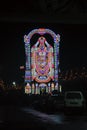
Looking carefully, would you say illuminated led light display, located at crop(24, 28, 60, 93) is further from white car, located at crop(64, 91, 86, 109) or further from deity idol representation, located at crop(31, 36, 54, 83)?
white car, located at crop(64, 91, 86, 109)

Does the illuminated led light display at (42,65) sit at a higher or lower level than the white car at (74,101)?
higher

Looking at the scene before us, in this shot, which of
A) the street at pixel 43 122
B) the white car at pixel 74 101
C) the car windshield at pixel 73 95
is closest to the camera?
the street at pixel 43 122

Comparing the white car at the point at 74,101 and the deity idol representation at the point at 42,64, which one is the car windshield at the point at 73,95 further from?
the deity idol representation at the point at 42,64

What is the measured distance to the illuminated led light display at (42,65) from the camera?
244 ft

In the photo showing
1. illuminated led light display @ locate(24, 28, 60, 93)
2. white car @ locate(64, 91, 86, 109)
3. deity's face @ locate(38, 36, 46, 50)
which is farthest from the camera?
deity's face @ locate(38, 36, 46, 50)

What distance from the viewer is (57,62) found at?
77438mm

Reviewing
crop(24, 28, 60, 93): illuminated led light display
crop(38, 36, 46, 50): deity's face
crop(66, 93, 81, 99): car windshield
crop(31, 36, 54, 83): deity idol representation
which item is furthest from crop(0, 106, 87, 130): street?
crop(38, 36, 46, 50): deity's face

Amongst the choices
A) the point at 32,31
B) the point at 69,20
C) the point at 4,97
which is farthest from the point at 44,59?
the point at 69,20

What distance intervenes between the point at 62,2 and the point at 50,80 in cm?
7024

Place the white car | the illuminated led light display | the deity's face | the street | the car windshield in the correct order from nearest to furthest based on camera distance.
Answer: the street < the white car < the car windshield < the illuminated led light display < the deity's face

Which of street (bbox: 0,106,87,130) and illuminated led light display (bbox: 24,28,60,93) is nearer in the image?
street (bbox: 0,106,87,130)

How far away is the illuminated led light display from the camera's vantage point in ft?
244

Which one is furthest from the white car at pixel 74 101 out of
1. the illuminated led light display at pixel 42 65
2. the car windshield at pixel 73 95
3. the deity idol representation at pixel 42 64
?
the deity idol representation at pixel 42 64

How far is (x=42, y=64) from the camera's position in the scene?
77.1 m
